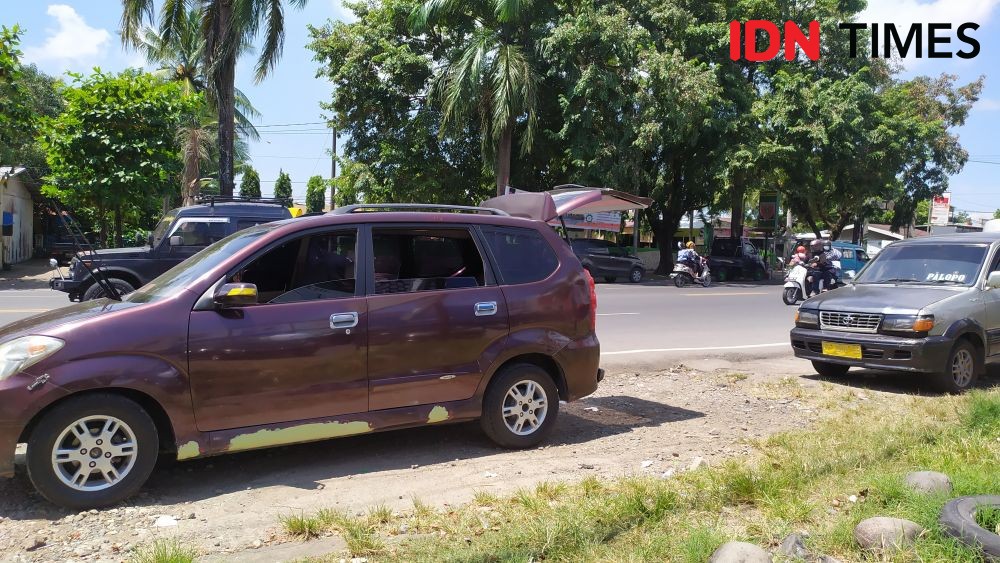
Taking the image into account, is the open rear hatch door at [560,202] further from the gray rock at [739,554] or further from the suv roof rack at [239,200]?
the suv roof rack at [239,200]

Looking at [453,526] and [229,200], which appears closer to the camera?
[453,526]

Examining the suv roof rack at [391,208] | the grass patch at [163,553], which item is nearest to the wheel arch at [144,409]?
the grass patch at [163,553]

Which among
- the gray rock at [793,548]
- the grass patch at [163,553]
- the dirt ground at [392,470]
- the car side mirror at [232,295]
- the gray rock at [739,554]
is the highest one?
the car side mirror at [232,295]

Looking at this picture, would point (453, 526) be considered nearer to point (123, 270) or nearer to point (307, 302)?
point (307, 302)

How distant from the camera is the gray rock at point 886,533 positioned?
12.0 ft

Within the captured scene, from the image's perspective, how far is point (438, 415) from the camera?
5.48 meters

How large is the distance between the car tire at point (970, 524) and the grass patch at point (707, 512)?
0.05 m

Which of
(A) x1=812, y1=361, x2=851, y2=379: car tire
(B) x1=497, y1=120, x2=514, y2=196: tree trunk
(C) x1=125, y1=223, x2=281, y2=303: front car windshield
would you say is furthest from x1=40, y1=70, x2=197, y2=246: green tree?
(A) x1=812, y1=361, x2=851, y2=379: car tire

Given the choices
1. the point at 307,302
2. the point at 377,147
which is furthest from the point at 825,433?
the point at 377,147

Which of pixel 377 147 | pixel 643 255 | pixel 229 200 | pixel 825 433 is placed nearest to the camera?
pixel 825 433

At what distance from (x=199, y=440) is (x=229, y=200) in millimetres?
9734

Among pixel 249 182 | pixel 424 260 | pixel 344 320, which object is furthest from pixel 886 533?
pixel 249 182

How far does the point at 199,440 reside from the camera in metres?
4.67

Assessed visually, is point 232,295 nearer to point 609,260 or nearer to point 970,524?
point 970,524
